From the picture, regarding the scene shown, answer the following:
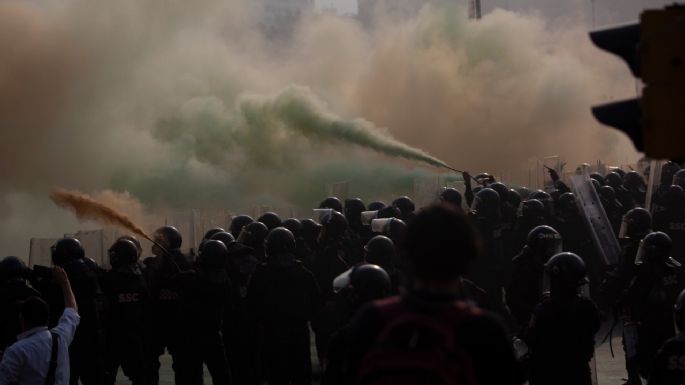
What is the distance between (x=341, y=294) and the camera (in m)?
8.05

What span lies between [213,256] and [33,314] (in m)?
3.67

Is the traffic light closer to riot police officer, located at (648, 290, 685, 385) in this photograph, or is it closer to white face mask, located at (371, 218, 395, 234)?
riot police officer, located at (648, 290, 685, 385)

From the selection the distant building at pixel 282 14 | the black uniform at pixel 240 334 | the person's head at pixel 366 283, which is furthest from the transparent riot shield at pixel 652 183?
the distant building at pixel 282 14

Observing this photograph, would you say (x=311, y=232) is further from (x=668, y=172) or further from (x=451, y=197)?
(x=668, y=172)

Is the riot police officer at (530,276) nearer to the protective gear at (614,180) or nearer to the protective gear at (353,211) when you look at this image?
the protective gear at (353,211)

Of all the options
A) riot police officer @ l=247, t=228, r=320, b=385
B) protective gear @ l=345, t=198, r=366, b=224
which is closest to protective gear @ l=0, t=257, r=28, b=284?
riot police officer @ l=247, t=228, r=320, b=385

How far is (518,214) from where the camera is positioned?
15.3 meters

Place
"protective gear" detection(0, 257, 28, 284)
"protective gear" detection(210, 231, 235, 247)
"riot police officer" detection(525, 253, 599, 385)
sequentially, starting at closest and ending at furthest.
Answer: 1. "riot police officer" detection(525, 253, 599, 385)
2. "protective gear" detection(0, 257, 28, 284)
3. "protective gear" detection(210, 231, 235, 247)

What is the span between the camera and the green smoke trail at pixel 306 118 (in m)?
30.7

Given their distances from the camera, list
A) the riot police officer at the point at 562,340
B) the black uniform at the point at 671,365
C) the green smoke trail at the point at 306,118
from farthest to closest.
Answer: the green smoke trail at the point at 306,118 < the riot police officer at the point at 562,340 < the black uniform at the point at 671,365

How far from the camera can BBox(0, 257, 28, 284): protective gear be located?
383 inches

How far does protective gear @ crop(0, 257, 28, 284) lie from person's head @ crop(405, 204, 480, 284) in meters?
6.42

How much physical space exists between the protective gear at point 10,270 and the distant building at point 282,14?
2438 inches

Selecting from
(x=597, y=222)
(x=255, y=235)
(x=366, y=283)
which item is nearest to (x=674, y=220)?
(x=597, y=222)
